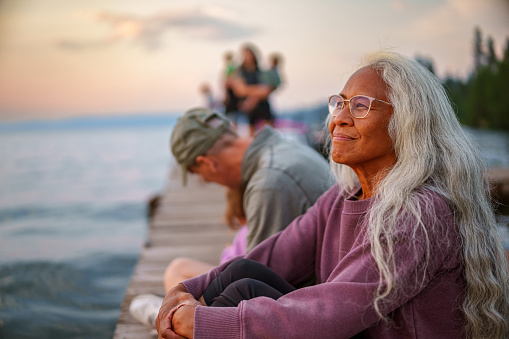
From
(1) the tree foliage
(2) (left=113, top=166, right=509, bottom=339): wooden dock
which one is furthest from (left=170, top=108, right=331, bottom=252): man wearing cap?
(1) the tree foliage

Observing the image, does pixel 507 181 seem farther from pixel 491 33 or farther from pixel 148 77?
pixel 148 77

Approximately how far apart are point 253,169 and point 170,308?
1.07 meters

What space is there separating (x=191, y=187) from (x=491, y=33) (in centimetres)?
533

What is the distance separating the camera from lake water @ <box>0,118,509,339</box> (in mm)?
3738

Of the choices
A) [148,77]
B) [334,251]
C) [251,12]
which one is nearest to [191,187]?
[251,12]

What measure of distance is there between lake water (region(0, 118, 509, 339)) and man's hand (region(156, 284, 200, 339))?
159 centimetres

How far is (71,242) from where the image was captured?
7.00 meters

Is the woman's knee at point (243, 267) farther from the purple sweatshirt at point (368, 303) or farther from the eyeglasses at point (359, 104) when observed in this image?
the eyeglasses at point (359, 104)

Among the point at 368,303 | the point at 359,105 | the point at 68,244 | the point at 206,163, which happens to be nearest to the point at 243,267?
the point at 368,303

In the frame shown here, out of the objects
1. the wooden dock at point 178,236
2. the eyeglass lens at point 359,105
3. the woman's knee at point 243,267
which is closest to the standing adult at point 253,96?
the wooden dock at point 178,236

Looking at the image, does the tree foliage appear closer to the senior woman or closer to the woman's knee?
the senior woman

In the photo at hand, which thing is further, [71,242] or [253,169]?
[71,242]

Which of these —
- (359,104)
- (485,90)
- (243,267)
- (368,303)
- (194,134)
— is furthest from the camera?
(485,90)

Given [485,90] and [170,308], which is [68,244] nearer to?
[170,308]
